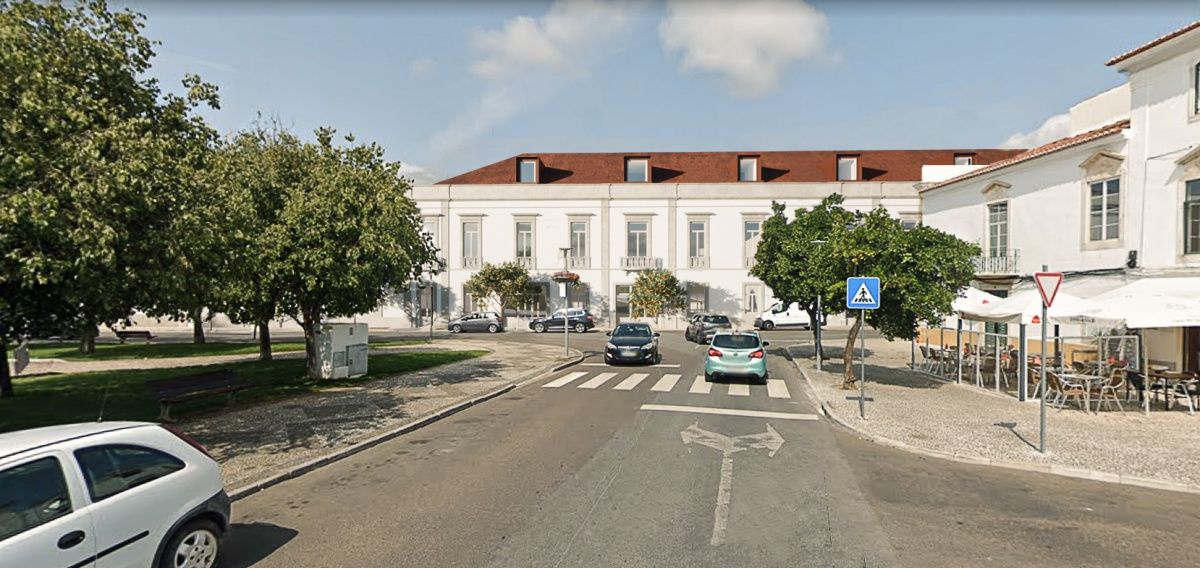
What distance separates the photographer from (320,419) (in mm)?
11195

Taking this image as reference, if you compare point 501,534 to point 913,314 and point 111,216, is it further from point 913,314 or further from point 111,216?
point 913,314

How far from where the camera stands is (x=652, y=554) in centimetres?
542

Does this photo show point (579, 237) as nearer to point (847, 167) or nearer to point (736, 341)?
point (847, 167)

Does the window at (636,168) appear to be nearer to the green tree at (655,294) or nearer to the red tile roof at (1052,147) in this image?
the green tree at (655,294)

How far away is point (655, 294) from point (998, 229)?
22.1 meters

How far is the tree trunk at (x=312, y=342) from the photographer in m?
16.1

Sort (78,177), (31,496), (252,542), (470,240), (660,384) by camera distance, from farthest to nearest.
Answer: (470,240), (660,384), (78,177), (252,542), (31,496)

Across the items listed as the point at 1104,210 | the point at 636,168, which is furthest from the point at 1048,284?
the point at 636,168

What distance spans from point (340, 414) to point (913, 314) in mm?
13486

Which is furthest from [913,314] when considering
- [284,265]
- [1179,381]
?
[284,265]

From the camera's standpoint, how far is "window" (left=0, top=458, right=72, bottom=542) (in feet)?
12.5

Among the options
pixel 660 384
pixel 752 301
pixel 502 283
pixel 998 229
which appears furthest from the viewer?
pixel 752 301

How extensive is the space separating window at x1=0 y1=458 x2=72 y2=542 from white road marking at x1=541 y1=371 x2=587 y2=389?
39.4 feet

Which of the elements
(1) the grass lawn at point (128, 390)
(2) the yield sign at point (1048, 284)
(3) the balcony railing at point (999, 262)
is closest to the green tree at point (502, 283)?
(1) the grass lawn at point (128, 390)
